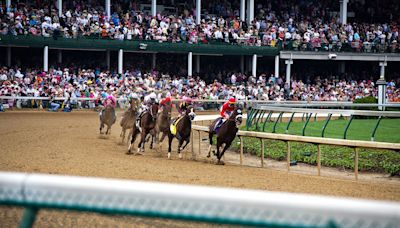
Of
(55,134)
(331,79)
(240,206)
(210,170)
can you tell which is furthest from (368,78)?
(240,206)

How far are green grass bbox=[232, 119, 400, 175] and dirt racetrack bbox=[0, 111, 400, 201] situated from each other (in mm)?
1389

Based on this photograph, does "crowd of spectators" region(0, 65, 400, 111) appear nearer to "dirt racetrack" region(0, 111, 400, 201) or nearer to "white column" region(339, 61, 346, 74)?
"white column" region(339, 61, 346, 74)

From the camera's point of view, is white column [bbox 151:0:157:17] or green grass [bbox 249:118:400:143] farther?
white column [bbox 151:0:157:17]

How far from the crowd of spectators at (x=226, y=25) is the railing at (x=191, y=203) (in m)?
26.1

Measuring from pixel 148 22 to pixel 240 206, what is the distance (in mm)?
29113

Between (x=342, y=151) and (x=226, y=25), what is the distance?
793 inches

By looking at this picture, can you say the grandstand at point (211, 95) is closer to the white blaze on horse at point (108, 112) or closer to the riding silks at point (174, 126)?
the white blaze on horse at point (108, 112)

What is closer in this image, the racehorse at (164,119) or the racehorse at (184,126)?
the racehorse at (184,126)

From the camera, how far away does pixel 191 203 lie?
202 cm

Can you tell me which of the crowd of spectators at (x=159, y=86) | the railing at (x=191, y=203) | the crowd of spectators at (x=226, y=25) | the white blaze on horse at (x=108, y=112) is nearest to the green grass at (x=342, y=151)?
the white blaze on horse at (x=108, y=112)

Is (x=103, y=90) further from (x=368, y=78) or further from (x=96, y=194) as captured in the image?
(x=96, y=194)

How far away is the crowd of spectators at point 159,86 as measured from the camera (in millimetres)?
25562

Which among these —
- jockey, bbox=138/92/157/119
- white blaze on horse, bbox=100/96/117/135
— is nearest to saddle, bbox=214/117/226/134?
jockey, bbox=138/92/157/119

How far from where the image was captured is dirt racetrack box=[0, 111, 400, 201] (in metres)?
9.35
